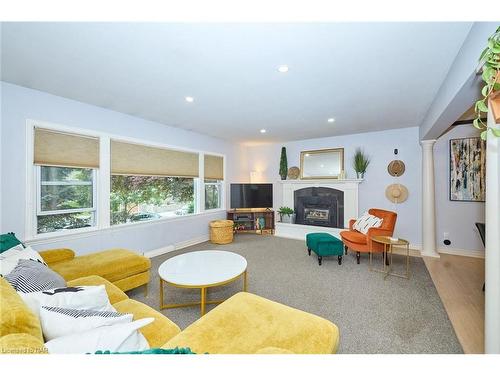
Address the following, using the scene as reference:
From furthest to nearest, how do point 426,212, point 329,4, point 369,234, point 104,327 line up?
point 426,212
point 369,234
point 104,327
point 329,4

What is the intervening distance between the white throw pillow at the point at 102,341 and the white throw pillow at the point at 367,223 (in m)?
3.62

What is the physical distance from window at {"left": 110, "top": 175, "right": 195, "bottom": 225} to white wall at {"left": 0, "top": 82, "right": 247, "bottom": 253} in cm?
22

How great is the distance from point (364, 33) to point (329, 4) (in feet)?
3.76

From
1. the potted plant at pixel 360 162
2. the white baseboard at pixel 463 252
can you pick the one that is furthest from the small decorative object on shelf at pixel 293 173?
the white baseboard at pixel 463 252

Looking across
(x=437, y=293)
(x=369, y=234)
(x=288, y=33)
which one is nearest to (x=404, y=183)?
(x=369, y=234)

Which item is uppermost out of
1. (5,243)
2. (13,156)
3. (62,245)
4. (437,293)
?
(13,156)

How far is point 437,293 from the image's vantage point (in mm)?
2564

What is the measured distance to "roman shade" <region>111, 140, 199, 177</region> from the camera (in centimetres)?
348

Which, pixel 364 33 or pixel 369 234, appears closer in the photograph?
pixel 364 33

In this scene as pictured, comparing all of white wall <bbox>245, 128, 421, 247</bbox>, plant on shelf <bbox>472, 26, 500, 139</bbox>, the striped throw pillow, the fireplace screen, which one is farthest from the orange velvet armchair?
the striped throw pillow

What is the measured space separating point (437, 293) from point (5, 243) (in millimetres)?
4561
